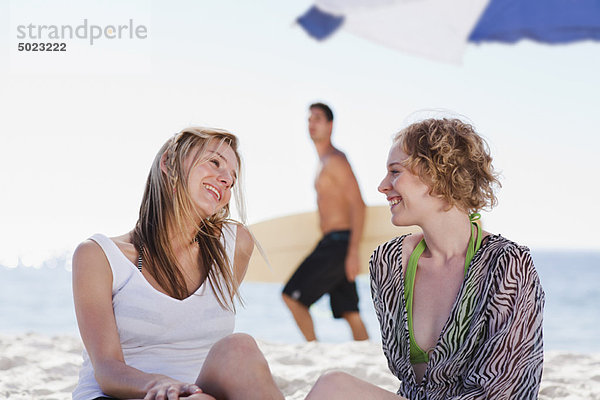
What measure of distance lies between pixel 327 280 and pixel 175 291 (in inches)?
116

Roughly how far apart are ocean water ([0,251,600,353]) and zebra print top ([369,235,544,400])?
6.18 meters

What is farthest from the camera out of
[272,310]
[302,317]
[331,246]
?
[272,310]

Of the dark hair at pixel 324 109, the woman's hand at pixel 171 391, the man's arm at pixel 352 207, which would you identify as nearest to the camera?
the woman's hand at pixel 171 391

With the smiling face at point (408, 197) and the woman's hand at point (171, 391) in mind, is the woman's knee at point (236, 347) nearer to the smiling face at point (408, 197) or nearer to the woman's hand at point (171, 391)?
the woman's hand at point (171, 391)

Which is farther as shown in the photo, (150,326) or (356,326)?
(356,326)

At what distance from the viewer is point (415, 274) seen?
5.93ft

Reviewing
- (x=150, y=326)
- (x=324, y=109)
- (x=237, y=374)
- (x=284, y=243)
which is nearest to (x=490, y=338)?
(x=237, y=374)

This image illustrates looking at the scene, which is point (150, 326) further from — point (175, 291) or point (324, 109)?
point (324, 109)

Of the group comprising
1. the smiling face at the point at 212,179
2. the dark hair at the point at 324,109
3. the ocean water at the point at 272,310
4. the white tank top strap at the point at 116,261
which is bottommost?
the ocean water at the point at 272,310

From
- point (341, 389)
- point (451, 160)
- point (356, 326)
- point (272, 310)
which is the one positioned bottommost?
point (272, 310)

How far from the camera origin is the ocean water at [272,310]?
11.6m

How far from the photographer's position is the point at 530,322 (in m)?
1.54

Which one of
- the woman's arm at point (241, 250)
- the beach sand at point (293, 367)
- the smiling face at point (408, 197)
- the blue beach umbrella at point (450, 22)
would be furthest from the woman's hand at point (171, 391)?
the blue beach umbrella at point (450, 22)

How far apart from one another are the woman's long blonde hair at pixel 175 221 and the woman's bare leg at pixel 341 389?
46 centimetres
